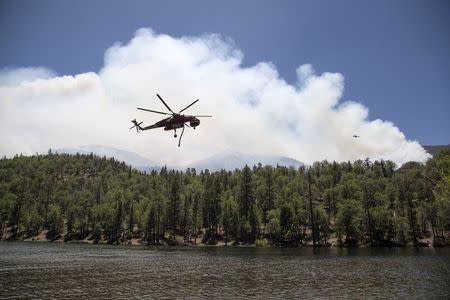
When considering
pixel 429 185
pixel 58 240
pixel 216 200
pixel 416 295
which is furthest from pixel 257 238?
pixel 416 295

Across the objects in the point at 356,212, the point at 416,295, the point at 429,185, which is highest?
the point at 429,185

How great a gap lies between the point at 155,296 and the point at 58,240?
185317 millimetres

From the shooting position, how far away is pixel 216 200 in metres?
192

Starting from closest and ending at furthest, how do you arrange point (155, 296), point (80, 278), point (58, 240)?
point (155, 296) → point (80, 278) → point (58, 240)

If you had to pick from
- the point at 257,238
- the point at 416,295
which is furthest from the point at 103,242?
the point at 416,295

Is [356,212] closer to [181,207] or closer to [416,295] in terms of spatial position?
[181,207]

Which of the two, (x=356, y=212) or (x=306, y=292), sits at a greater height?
(x=356, y=212)

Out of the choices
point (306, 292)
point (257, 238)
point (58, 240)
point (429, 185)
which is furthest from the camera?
point (58, 240)

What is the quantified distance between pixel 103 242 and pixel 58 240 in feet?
106

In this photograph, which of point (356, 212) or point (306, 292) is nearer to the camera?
point (306, 292)

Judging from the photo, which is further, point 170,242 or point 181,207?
point 181,207

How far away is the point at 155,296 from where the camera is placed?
39.7 metres

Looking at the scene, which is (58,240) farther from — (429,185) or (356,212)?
(429,185)

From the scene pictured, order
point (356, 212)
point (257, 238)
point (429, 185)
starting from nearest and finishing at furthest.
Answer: point (356, 212), point (257, 238), point (429, 185)
